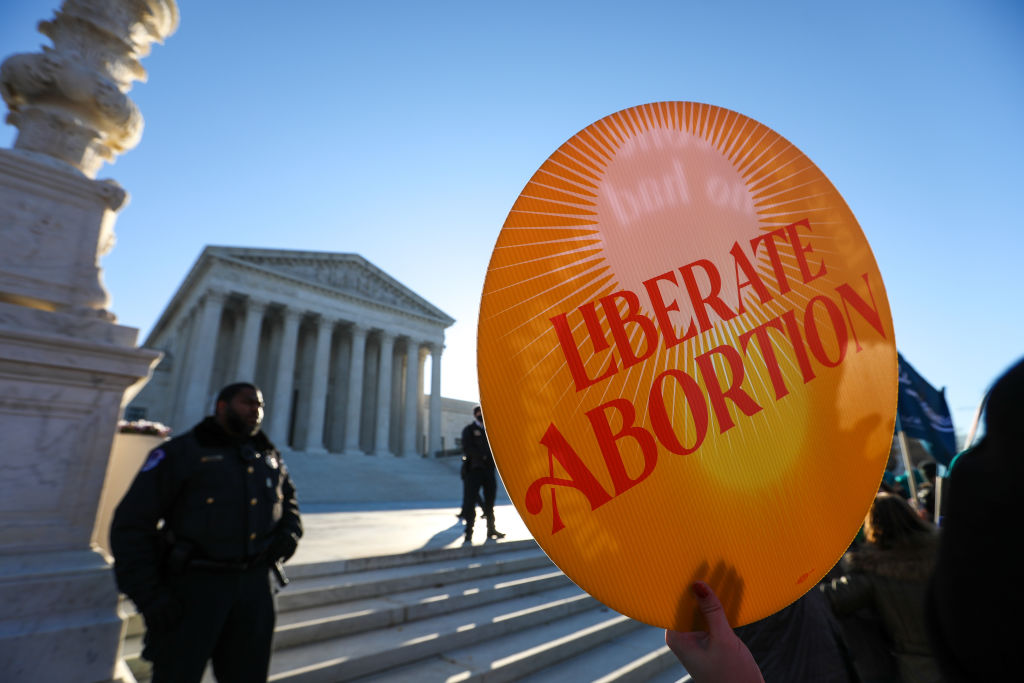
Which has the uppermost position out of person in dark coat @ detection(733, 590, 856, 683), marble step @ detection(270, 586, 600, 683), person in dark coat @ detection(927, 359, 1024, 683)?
person in dark coat @ detection(927, 359, 1024, 683)

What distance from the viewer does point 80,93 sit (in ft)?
12.0

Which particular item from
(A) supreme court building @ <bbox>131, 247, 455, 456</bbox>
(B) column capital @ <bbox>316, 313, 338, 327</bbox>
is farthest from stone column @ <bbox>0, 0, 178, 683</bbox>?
(B) column capital @ <bbox>316, 313, 338, 327</bbox>

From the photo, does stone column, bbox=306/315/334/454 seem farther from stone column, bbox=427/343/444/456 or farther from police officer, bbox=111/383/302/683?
police officer, bbox=111/383/302/683

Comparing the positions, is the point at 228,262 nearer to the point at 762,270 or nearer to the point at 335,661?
the point at 335,661

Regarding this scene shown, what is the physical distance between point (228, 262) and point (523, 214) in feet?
108

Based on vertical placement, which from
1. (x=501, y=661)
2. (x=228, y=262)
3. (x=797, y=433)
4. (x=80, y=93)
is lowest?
(x=501, y=661)

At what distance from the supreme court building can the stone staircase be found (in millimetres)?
25499

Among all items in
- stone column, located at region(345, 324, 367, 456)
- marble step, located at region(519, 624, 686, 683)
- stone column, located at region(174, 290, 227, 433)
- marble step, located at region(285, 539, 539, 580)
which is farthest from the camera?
Result: stone column, located at region(345, 324, 367, 456)

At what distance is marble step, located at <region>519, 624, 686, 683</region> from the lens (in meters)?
3.83

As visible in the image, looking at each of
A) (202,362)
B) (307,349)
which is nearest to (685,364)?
(202,362)

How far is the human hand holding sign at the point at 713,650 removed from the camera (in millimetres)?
784

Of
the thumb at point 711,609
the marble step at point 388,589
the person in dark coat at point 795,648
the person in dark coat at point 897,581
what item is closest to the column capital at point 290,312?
the marble step at point 388,589

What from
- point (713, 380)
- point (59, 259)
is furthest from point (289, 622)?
point (713, 380)

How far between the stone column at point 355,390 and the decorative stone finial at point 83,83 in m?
28.0
